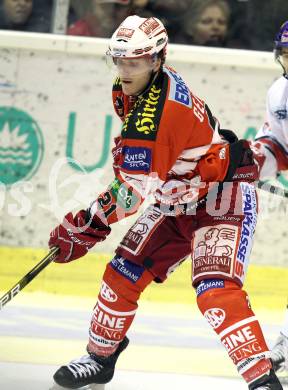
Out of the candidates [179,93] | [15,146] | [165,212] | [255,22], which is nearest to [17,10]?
[15,146]

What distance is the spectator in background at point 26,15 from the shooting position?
583cm

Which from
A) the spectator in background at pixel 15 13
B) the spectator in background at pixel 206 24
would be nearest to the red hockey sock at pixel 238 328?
the spectator in background at pixel 206 24

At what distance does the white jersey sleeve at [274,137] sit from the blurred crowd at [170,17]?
1.27 m

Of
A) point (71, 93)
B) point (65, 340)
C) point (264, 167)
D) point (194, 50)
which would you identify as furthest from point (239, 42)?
point (65, 340)

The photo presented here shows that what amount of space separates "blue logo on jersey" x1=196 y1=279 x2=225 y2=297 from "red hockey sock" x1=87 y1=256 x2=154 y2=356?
334mm

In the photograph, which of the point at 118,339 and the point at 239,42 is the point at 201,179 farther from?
the point at 239,42

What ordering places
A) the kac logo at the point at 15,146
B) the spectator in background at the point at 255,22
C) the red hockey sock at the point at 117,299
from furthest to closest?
1. the spectator in background at the point at 255,22
2. the kac logo at the point at 15,146
3. the red hockey sock at the point at 117,299

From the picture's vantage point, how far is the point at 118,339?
3.95 m

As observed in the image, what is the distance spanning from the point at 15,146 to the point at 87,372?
206 centimetres

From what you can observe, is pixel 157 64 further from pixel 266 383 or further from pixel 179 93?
pixel 266 383

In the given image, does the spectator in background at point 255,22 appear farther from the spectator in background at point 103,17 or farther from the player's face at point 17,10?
the player's face at point 17,10

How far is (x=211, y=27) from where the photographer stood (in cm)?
596

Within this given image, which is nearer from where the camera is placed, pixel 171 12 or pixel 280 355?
pixel 280 355

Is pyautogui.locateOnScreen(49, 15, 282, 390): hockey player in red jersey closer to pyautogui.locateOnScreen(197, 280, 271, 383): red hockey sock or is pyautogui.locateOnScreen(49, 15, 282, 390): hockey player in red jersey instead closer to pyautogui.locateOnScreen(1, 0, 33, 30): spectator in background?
pyautogui.locateOnScreen(197, 280, 271, 383): red hockey sock
